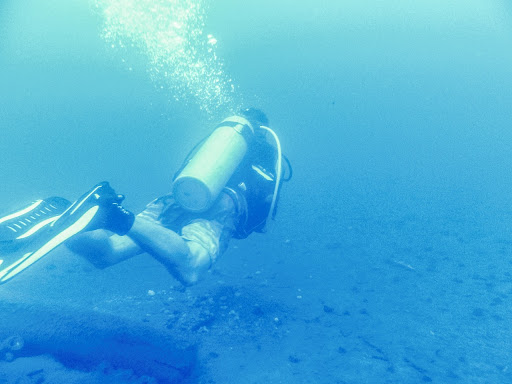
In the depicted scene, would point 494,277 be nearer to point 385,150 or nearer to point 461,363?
point 461,363

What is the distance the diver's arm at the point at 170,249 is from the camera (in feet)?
7.71

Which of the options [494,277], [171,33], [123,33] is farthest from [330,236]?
[123,33]

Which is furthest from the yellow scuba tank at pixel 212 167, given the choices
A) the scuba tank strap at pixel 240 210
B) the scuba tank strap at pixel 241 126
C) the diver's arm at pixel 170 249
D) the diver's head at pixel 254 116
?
the diver's arm at pixel 170 249

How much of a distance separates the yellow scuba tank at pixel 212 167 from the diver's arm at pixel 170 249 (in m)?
0.57

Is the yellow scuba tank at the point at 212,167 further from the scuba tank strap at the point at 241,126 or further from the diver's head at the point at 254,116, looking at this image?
the diver's head at the point at 254,116

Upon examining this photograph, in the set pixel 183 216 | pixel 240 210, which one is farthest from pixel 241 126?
pixel 183 216

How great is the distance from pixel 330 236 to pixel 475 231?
2442 millimetres

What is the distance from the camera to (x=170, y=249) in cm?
239

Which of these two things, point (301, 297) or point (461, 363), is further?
point (301, 297)

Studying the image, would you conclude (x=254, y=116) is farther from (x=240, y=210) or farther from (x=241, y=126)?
(x=240, y=210)

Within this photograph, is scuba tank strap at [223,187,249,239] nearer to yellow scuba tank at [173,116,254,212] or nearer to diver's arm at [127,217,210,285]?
yellow scuba tank at [173,116,254,212]

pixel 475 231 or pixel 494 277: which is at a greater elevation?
pixel 475 231

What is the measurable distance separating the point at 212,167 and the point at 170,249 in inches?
41.8

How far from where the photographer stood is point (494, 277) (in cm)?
446
